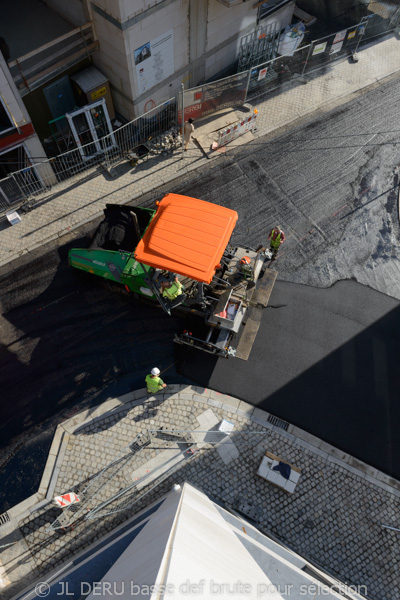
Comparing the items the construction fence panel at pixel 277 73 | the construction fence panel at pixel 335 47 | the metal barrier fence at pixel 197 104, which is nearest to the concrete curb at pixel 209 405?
the metal barrier fence at pixel 197 104

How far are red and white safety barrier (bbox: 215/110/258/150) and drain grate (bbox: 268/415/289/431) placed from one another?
10.8 m

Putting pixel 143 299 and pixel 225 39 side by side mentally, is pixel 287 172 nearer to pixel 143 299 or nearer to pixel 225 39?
pixel 225 39

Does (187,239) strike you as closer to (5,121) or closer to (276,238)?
(276,238)

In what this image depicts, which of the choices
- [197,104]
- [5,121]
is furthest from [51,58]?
[197,104]

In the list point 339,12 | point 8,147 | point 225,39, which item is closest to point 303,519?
point 8,147

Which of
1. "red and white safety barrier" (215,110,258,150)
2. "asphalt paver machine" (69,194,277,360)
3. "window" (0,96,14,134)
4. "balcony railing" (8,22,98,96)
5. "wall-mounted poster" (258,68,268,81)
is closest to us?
"asphalt paver machine" (69,194,277,360)

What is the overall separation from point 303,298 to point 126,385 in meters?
6.34

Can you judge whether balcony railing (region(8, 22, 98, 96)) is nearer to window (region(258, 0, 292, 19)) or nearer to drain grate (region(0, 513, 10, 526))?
window (region(258, 0, 292, 19))

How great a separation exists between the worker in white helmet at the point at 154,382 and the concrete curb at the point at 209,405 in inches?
13.7

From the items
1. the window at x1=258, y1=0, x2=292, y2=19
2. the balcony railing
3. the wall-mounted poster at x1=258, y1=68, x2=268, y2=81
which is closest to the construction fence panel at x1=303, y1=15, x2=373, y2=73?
the window at x1=258, y1=0, x2=292, y2=19

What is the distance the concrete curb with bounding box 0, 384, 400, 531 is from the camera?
10578 mm

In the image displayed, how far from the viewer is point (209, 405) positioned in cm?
1173

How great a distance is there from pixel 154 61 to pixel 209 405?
12470mm

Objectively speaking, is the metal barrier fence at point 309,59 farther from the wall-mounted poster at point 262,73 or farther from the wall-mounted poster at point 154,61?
the wall-mounted poster at point 154,61
